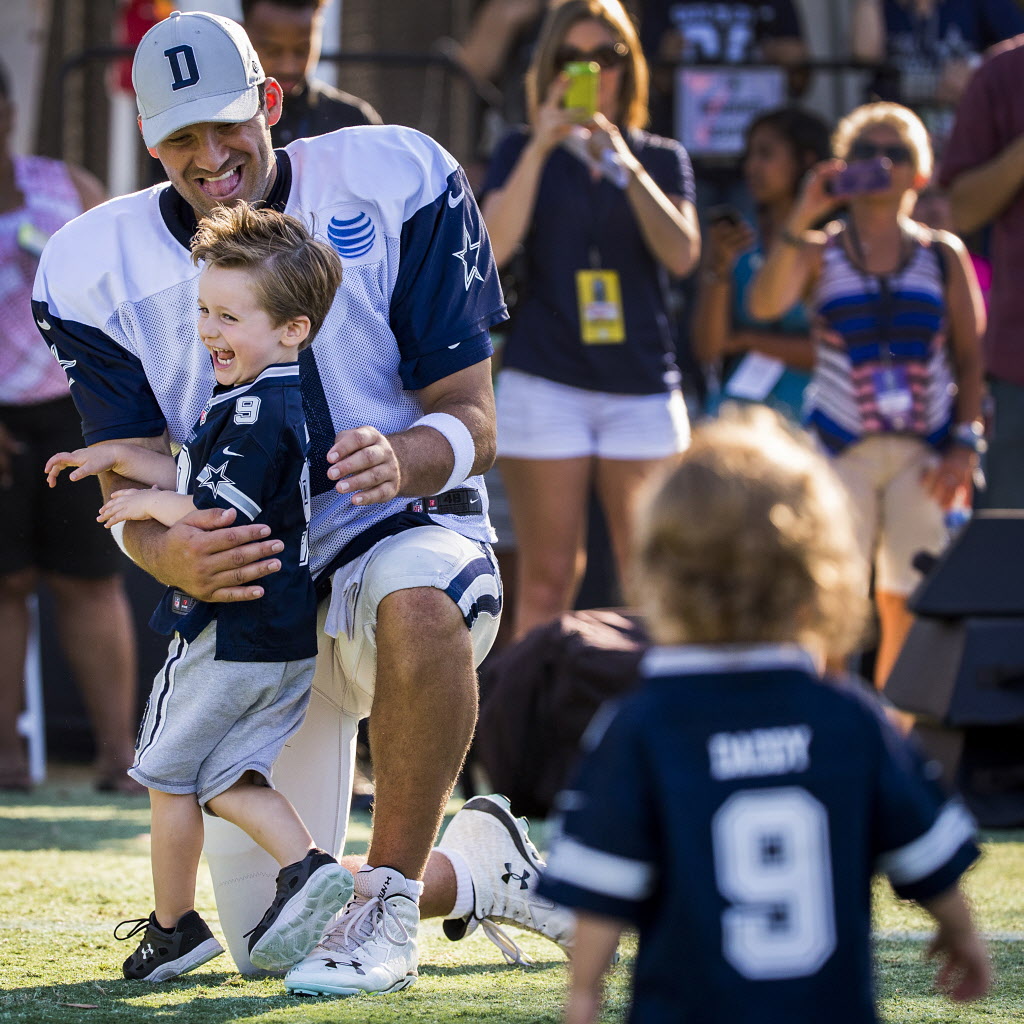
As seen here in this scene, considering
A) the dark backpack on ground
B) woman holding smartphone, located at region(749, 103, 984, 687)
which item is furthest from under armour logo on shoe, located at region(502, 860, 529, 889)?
woman holding smartphone, located at region(749, 103, 984, 687)

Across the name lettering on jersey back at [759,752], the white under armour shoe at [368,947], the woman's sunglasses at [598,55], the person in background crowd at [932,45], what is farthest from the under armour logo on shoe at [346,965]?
the person in background crowd at [932,45]

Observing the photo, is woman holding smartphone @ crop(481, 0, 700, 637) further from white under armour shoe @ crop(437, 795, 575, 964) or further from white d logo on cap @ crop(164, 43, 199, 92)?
white d logo on cap @ crop(164, 43, 199, 92)

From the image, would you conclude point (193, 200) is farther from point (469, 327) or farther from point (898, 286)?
point (898, 286)

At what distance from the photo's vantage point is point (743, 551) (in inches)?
57.5

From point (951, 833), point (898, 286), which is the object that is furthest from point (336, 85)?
point (951, 833)

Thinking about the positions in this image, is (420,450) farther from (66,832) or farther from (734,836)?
(66,832)

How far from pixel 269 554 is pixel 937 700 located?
7.94ft

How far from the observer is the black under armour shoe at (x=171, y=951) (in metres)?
2.46

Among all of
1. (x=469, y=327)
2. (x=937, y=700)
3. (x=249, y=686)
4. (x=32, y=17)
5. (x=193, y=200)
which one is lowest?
(x=937, y=700)

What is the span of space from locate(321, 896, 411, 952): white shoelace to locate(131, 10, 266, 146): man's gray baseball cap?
48.1 inches

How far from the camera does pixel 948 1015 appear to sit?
2.25 meters

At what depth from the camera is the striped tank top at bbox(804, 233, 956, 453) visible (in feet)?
15.6

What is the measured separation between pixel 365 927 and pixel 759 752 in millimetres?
1117

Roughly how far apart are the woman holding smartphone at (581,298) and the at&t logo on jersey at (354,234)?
1.68 m
